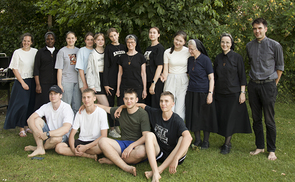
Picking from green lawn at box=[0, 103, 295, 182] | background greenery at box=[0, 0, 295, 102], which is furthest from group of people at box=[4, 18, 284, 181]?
background greenery at box=[0, 0, 295, 102]

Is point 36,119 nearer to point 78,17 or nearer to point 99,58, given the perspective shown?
point 99,58

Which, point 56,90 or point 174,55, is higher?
point 174,55

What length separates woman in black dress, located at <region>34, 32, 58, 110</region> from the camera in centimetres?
508

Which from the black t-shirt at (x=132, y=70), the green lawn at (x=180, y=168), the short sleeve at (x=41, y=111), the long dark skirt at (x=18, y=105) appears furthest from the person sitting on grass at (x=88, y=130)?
the long dark skirt at (x=18, y=105)

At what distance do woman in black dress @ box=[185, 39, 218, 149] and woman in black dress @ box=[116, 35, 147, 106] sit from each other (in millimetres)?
825

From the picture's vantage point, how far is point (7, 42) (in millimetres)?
11078

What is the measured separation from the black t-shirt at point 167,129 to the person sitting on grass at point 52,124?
136 cm

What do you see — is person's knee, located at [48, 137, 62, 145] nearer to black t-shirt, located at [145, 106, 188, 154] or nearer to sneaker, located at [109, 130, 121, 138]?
sneaker, located at [109, 130, 121, 138]

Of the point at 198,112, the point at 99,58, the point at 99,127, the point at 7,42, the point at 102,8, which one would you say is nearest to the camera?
the point at 99,127

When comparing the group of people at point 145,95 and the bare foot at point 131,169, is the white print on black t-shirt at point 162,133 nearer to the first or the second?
the group of people at point 145,95

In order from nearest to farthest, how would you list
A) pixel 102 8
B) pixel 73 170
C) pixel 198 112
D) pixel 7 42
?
pixel 73 170
pixel 198 112
pixel 102 8
pixel 7 42

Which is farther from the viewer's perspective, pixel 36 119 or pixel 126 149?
pixel 36 119

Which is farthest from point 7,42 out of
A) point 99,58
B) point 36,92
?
point 99,58

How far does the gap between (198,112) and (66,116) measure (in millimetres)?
2183
